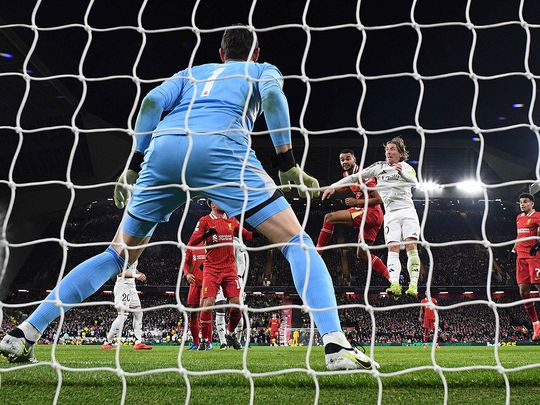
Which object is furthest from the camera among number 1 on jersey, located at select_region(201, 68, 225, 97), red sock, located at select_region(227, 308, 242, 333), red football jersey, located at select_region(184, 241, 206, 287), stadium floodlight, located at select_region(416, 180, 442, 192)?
red football jersey, located at select_region(184, 241, 206, 287)

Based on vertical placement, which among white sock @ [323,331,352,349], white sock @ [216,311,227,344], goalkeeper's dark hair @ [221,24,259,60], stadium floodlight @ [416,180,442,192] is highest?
goalkeeper's dark hair @ [221,24,259,60]

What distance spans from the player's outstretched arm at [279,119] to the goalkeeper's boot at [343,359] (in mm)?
819

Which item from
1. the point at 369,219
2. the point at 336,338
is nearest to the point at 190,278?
the point at 369,219

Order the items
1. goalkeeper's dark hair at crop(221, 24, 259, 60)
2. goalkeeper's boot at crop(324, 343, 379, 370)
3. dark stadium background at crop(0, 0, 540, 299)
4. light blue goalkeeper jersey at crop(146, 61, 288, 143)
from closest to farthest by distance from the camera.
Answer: goalkeeper's boot at crop(324, 343, 379, 370) < light blue goalkeeper jersey at crop(146, 61, 288, 143) < goalkeeper's dark hair at crop(221, 24, 259, 60) < dark stadium background at crop(0, 0, 540, 299)

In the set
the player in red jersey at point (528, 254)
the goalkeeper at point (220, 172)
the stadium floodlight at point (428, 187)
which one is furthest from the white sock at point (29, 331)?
the player in red jersey at point (528, 254)

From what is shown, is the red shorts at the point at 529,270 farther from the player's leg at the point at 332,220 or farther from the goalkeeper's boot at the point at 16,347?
the goalkeeper's boot at the point at 16,347

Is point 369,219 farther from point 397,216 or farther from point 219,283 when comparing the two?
point 219,283

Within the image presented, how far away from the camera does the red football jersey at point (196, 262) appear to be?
24.8 ft

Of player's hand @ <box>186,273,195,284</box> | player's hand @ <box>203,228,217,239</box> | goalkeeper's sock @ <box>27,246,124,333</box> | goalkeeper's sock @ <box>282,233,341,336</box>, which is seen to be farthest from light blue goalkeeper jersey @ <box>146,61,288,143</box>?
player's hand @ <box>186,273,195,284</box>

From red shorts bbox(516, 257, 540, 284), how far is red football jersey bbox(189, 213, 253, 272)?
162 inches

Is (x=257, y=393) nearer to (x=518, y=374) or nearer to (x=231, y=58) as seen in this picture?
(x=518, y=374)

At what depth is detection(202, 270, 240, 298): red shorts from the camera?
21.8 feet

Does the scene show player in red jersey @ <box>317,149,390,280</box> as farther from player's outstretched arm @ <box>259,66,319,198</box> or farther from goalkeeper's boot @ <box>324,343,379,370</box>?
goalkeeper's boot @ <box>324,343,379,370</box>

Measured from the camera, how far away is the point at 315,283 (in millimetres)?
2580
